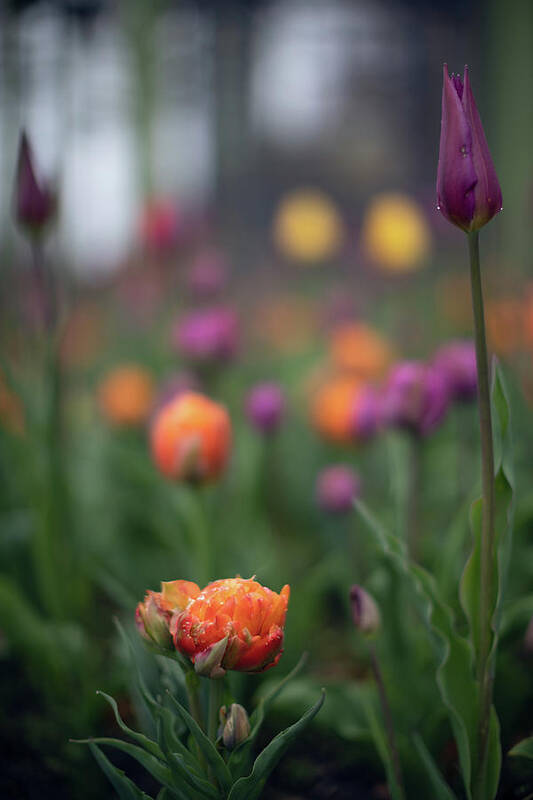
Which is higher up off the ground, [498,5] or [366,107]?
[498,5]

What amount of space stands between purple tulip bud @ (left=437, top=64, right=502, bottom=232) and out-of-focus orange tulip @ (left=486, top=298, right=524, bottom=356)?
33.6 inches

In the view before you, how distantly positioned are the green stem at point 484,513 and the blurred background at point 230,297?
0.61ft

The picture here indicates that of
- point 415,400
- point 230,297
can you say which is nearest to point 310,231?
point 230,297

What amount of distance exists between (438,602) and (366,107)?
10.8ft

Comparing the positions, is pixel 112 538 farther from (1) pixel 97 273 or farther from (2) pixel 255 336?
(1) pixel 97 273

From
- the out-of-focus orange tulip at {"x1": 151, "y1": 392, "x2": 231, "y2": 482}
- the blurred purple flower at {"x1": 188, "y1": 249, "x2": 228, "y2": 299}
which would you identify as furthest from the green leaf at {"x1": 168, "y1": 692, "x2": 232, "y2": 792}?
the blurred purple flower at {"x1": 188, "y1": 249, "x2": 228, "y2": 299}

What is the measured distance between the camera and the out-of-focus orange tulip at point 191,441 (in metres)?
0.76

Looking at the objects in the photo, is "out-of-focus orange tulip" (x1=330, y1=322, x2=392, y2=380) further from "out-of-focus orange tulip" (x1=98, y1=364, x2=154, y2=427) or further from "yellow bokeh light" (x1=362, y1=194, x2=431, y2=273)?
"out-of-focus orange tulip" (x1=98, y1=364, x2=154, y2=427)

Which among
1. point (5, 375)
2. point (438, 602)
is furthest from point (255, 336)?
point (438, 602)

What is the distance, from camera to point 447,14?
135 inches

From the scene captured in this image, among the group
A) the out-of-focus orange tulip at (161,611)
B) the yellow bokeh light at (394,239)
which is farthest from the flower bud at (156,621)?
the yellow bokeh light at (394,239)

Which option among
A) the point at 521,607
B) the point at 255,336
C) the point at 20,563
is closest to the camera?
the point at 521,607

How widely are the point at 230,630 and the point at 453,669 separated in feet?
0.67

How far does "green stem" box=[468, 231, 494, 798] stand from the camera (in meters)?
0.50
